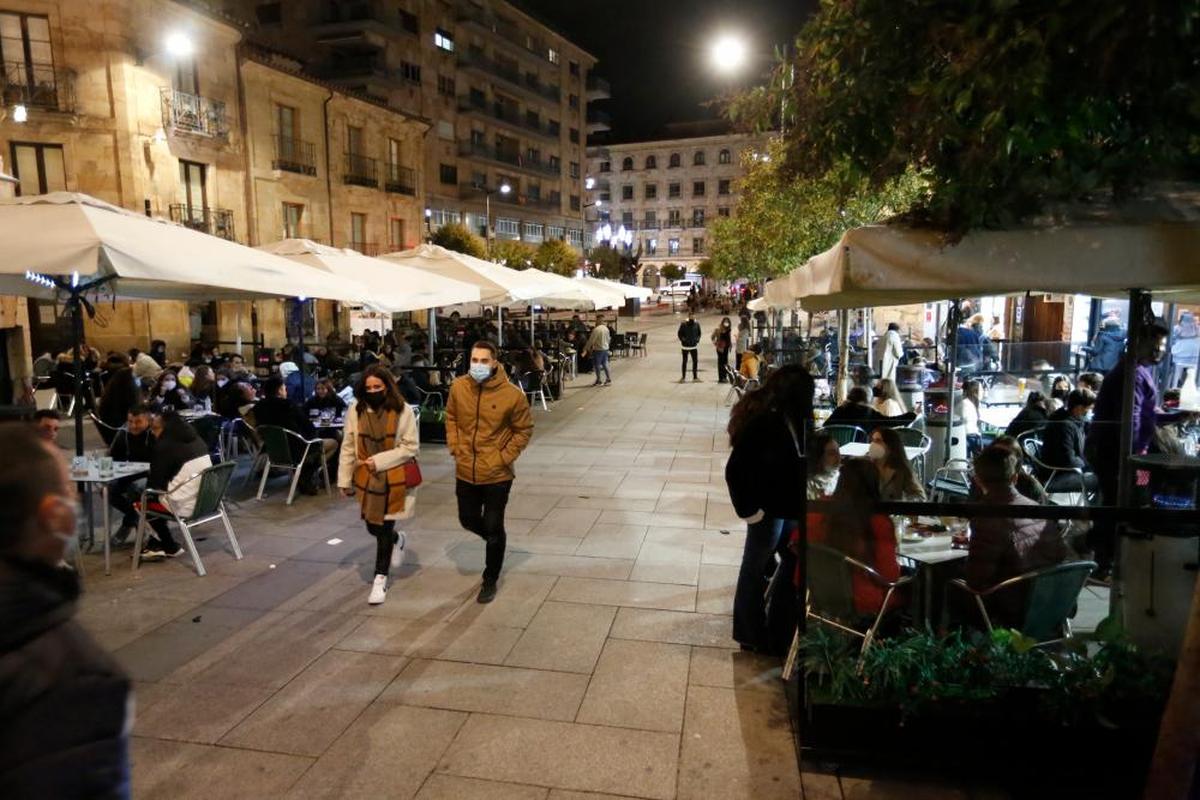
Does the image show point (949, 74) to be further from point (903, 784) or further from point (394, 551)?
point (394, 551)

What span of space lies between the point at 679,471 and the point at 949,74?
6375mm

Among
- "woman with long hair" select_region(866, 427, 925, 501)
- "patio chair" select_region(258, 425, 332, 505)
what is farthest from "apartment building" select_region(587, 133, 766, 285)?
"woman with long hair" select_region(866, 427, 925, 501)

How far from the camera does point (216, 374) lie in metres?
11.6

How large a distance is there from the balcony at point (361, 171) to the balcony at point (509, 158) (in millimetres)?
16371

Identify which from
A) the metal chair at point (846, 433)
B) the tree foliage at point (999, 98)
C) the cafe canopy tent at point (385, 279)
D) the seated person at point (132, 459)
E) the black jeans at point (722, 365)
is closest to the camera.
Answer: the tree foliage at point (999, 98)

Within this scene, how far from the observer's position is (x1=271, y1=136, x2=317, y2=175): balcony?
990 inches

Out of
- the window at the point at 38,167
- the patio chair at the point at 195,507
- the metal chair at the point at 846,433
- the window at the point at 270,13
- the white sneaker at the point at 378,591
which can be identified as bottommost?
the white sneaker at the point at 378,591

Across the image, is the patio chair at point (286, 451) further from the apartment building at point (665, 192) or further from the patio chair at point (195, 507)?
the apartment building at point (665, 192)

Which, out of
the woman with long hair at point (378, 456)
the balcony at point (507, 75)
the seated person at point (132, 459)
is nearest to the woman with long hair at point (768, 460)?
the woman with long hair at point (378, 456)

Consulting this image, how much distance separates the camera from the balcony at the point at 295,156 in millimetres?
25156

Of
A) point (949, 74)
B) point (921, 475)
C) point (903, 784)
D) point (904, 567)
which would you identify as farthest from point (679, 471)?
point (949, 74)

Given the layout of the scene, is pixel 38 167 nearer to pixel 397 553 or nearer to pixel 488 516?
pixel 397 553

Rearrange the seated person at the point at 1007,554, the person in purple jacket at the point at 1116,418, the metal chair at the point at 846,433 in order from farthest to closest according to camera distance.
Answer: the metal chair at the point at 846,433 < the person in purple jacket at the point at 1116,418 < the seated person at the point at 1007,554

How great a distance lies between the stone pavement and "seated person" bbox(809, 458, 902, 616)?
2.51 ft
